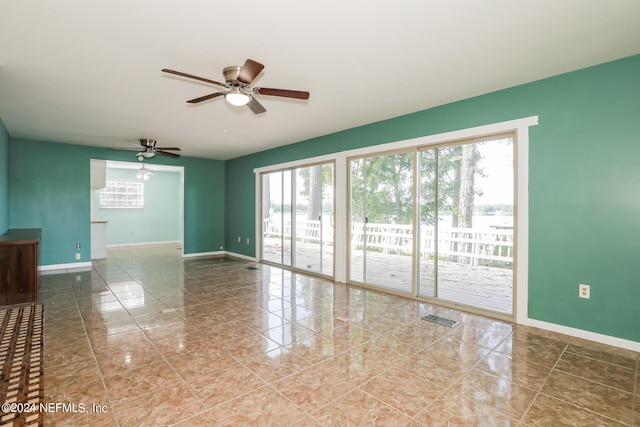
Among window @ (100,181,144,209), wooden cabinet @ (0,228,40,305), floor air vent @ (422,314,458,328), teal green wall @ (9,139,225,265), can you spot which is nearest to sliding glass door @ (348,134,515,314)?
floor air vent @ (422,314,458,328)

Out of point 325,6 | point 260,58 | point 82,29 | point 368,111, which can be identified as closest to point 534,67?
point 368,111

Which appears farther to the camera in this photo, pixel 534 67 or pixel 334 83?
pixel 334 83

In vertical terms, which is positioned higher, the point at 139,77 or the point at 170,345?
the point at 139,77

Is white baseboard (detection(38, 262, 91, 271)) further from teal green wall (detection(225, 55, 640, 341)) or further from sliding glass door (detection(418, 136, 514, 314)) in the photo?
teal green wall (detection(225, 55, 640, 341))

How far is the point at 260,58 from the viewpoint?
274 centimetres

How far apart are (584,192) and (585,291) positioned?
95cm

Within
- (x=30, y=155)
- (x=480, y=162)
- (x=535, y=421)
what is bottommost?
(x=535, y=421)

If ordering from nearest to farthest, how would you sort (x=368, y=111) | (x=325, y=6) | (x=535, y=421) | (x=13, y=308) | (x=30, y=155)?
(x=535, y=421) < (x=325, y=6) < (x=13, y=308) < (x=368, y=111) < (x=30, y=155)

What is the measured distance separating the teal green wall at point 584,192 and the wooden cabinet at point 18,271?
5991 millimetres

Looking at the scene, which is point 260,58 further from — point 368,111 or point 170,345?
point 170,345

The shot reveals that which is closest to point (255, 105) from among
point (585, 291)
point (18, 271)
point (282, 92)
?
point (282, 92)

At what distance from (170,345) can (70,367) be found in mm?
703

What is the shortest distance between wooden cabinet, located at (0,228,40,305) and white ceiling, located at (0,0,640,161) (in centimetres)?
185

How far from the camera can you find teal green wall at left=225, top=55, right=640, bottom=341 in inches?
106
